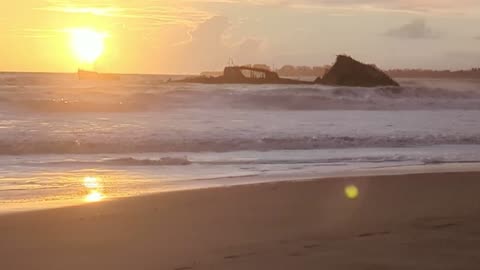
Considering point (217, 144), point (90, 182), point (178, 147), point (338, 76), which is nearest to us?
point (90, 182)

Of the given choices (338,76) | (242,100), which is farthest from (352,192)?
(338,76)

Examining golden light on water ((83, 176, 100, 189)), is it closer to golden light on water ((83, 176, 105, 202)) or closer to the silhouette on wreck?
golden light on water ((83, 176, 105, 202))

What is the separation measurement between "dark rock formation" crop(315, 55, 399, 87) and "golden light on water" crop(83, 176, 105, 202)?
39.1 m

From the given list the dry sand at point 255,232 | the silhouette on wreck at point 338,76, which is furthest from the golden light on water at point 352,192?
the silhouette on wreck at point 338,76

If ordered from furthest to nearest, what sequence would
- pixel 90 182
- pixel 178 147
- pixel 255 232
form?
pixel 178 147
pixel 90 182
pixel 255 232

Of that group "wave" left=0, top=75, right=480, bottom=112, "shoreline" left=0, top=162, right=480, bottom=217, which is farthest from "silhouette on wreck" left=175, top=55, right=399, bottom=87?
"shoreline" left=0, top=162, right=480, bottom=217

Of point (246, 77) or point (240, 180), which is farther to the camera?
point (246, 77)

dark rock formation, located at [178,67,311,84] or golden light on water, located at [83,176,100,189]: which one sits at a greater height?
golden light on water, located at [83,176,100,189]

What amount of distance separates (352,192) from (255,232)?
9.52 ft

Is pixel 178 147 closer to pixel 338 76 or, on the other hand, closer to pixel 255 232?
pixel 255 232

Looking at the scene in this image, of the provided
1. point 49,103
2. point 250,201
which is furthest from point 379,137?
point 49,103

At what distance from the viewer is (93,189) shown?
9102mm

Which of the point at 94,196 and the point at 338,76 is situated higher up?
the point at 94,196

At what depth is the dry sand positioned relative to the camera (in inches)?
193
